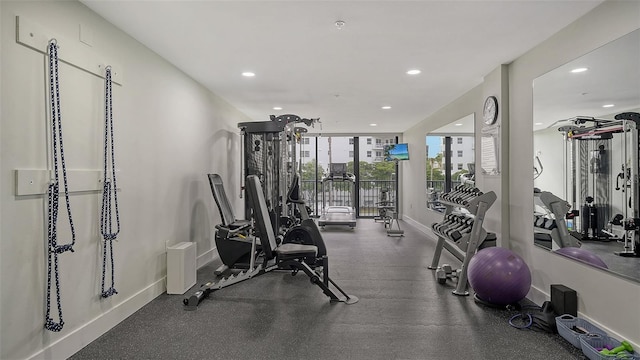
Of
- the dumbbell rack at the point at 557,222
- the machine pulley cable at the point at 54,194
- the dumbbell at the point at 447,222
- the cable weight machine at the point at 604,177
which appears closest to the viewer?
the machine pulley cable at the point at 54,194

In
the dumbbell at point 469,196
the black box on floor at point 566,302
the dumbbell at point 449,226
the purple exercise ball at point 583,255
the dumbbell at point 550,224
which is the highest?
the dumbbell at point 469,196

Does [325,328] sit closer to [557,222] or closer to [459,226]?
[459,226]

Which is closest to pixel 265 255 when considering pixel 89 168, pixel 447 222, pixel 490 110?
pixel 89 168

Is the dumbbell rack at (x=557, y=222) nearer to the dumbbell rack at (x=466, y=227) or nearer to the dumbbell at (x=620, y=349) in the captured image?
the dumbbell rack at (x=466, y=227)

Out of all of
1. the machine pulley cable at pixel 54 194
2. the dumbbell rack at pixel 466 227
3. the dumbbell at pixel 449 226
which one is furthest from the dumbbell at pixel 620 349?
the machine pulley cable at pixel 54 194

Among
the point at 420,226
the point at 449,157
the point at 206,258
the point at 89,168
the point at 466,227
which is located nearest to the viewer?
the point at 89,168

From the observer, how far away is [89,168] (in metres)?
2.20

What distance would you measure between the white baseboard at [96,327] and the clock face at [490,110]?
3694mm

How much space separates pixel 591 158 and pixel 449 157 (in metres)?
2.77

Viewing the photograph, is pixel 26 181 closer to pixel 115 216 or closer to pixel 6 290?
→ pixel 6 290

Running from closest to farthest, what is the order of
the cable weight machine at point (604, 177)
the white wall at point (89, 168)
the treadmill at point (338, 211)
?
the white wall at point (89, 168) < the cable weight machine at point (604, 177) < the treadmill at point (338, 211)

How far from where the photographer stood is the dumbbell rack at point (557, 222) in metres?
2.60

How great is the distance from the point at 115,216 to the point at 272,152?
2.33 meters

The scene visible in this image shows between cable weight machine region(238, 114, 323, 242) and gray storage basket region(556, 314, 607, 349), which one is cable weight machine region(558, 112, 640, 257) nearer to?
gray storage basket region(556, 314, 607, 349)
